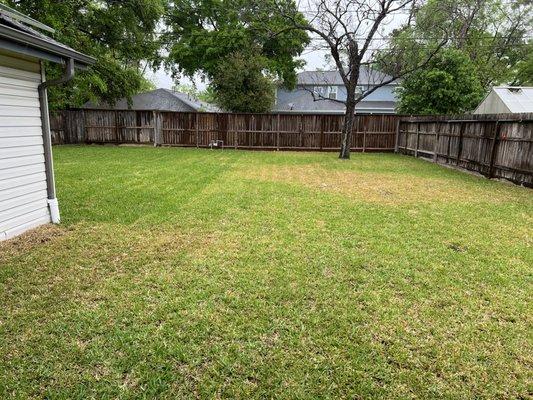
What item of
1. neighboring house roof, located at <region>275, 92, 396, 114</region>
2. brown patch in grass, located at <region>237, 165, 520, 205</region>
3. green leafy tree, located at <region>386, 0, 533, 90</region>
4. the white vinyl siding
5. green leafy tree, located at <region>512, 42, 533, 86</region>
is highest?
green leafy tree, located at <region>386, 0, 533, 90</region>

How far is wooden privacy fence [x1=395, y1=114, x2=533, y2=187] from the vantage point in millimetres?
7910

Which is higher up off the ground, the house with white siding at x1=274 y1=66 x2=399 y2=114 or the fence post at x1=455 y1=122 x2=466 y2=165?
the house with white siding at x1=274 y1=66 x2=399 y2=114

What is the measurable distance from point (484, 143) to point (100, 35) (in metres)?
15.7

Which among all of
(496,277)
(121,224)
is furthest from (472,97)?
(121,224)

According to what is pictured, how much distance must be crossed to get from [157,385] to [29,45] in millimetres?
3515

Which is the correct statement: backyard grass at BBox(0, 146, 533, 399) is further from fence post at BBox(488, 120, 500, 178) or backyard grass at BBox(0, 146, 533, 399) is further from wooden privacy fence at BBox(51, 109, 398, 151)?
wooden privacy fence at BBox(51, 109, 398, 151)

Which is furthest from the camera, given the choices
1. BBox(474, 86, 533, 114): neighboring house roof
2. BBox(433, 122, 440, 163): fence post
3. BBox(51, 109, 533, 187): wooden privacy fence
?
BBox(51, 109, 533, 187): wooden privacy fence

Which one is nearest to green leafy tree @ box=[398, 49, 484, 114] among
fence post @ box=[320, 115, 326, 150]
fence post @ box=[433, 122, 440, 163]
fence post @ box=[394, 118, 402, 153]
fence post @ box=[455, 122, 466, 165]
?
fence post @ box=[394, 118, 402, 153]

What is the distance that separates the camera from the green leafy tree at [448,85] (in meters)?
16.2

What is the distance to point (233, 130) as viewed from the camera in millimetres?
16531

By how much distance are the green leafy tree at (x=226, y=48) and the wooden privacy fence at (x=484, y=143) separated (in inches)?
346

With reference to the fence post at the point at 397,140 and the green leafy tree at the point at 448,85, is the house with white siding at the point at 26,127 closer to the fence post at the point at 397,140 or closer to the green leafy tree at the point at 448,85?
the fence post at the point at 397,140

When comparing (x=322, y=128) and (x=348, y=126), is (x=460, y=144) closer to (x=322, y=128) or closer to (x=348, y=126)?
(x=348, y=126)

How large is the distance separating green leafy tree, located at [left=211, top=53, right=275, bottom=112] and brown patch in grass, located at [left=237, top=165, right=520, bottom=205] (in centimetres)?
906
